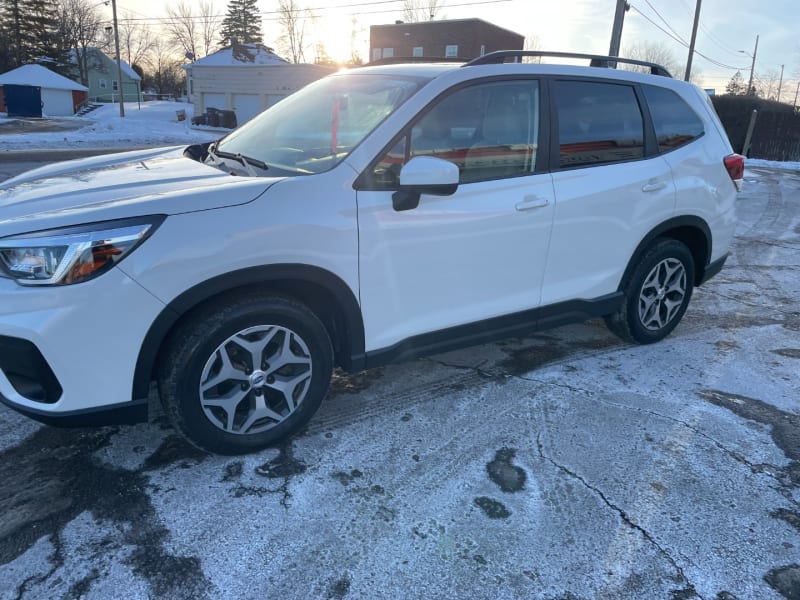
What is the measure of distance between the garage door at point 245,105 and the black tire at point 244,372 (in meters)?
37.2

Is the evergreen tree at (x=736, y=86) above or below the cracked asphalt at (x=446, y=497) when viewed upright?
above

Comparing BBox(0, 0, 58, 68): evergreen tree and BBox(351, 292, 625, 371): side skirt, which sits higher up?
BBox(0, 0, 58, 68): evergreen tree

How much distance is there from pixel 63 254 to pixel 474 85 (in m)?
2.19

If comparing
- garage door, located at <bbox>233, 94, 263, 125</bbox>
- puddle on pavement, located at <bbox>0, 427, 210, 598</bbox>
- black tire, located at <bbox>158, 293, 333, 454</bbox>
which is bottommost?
puddle on pavement, located at <bbox>0, 427, 210, 598</bbox>

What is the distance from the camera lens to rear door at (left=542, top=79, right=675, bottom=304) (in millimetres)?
3498

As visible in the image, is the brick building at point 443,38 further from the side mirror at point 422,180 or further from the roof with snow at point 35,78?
the side mirror at point 422,180

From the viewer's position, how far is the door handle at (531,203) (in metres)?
3.27

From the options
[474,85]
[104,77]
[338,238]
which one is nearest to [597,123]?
[474,85]

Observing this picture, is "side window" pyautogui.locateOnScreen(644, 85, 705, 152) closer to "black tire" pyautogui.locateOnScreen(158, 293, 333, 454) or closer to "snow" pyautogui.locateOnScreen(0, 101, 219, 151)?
"black tire" pyautogui.locateOnScreen(158, 293, 333, 454)

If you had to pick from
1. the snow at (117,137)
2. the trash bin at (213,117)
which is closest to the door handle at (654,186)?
the snow at (117,137)

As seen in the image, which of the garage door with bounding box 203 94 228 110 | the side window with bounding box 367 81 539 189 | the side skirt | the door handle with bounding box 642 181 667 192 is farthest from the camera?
the garage door with bounding box 203 94 228 110

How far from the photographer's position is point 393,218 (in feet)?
9.39

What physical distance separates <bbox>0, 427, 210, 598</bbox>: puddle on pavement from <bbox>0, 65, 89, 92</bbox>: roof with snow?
4801cm

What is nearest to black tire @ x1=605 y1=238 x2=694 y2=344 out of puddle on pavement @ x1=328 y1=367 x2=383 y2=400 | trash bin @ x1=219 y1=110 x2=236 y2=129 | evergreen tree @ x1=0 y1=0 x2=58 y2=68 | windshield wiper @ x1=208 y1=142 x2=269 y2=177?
puddle on pavement @ x1=328 y1=367 x2=383 y2=400
